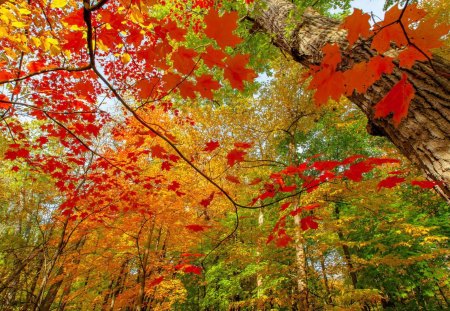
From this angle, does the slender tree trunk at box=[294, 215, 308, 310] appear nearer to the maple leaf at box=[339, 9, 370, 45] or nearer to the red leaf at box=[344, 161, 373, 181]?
the red leaf at box=[344, 161, 373, 181]

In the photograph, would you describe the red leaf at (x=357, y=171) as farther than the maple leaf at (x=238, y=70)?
Yes

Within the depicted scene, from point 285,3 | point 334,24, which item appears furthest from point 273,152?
point 334,24

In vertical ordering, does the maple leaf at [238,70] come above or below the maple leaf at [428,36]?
above

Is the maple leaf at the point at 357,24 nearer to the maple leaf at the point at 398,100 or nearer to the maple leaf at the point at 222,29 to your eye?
the maple leaf at the point at 398,100

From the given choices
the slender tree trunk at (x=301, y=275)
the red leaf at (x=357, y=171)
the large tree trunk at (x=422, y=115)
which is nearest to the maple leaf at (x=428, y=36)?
the large tree trunk at (x=422, y=115)

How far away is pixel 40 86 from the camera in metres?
6.30

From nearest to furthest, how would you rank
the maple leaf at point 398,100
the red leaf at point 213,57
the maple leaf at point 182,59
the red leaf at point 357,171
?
1. the maple leaf at point 398,100
2. the red leaf at point 213,57
3. the maple leaf at point 182,59
4. the red leaf at point 357,171

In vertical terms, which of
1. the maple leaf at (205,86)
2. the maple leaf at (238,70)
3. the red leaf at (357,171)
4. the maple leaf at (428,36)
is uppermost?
the maple leaf at (205,86)

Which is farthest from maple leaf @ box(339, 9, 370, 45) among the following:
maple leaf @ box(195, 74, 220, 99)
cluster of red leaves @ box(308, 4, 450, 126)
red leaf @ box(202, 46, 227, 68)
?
maple leaf @ box(195, 74, 220, 99)

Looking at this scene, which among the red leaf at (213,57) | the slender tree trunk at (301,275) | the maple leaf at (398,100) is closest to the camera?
the maple leaf at (398,100)

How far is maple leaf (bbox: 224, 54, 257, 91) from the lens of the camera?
1.43 m

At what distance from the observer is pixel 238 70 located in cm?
147

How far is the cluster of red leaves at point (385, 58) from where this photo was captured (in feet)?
→ 3.49

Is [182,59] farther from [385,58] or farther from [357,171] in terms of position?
[357,171]
